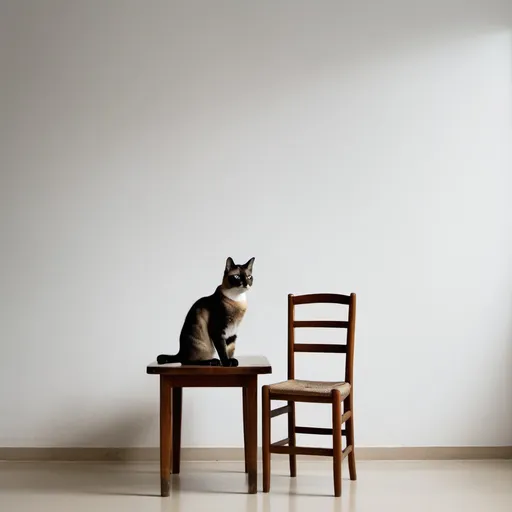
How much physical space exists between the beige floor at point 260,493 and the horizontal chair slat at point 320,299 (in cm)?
90

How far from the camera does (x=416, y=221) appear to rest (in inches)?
173

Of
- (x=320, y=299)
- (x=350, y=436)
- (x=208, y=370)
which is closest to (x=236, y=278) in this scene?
(x=208, y=370)

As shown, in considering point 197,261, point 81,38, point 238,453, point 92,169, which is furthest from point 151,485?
point 81,38

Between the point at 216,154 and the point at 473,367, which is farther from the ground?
the point at 216,154

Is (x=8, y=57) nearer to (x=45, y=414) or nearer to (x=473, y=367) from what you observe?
(x=45, y=414)

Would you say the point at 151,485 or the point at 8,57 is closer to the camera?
the point at 151,485

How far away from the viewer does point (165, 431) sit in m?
3.45

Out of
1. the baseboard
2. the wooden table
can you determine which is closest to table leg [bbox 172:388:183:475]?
the baseboard

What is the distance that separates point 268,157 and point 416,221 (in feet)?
3.07

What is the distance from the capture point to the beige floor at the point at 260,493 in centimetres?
330

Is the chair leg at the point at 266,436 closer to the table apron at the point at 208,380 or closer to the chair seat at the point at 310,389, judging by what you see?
the chair seat at the point at 310,389

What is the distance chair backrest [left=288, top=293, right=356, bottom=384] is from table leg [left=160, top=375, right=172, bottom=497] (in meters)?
0.75

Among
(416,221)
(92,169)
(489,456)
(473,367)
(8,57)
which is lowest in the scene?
(489,456)

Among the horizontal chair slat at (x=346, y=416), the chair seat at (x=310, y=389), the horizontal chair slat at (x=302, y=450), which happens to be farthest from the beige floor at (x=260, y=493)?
the chair seat at (x=310, y=389)
